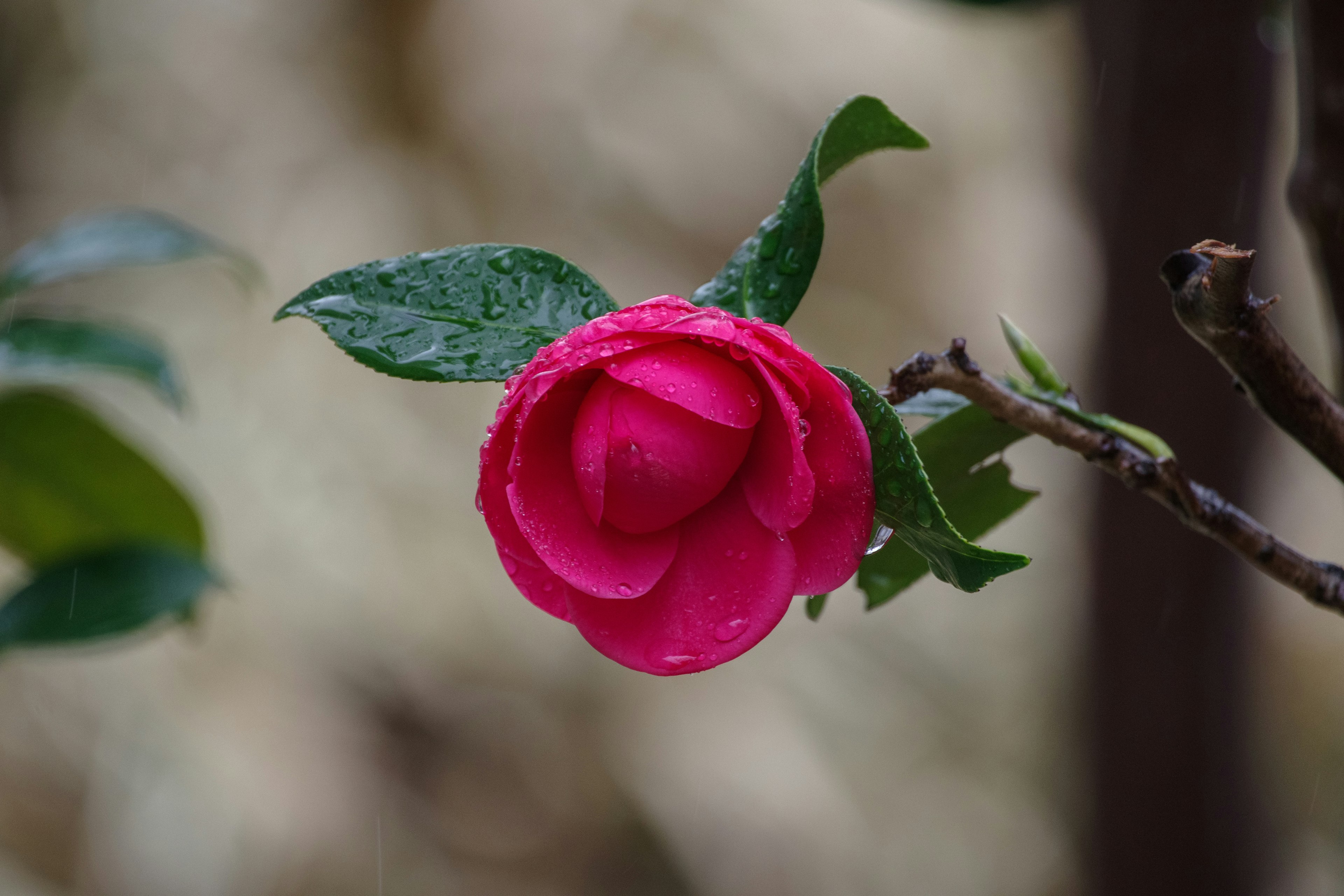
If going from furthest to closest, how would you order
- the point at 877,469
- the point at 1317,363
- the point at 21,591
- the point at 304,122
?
the point at 304,122, the point at 1317,363, the point at 21,591, the point at 877,469

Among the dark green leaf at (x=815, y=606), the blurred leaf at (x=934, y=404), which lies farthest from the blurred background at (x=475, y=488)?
the dark green leaf at (x=815, y=606)

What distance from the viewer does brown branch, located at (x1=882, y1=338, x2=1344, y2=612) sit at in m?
0.35

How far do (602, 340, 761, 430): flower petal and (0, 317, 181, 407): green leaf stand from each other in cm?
65

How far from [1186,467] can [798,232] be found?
121 centimetres

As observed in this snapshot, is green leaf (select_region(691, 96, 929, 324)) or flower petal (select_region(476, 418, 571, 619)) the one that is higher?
green leaf (select_region(691, 96, 929, 324))

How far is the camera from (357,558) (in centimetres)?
250

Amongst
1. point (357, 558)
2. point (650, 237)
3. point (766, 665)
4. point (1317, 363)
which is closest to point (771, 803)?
point (766, 665)

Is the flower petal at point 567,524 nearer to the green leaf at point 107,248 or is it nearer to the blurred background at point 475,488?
the green leaf at point 107,248

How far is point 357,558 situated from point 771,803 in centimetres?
127

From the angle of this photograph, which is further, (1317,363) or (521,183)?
(521,183)

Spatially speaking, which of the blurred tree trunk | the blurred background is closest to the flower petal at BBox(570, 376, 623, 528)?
the blurred tree trunk

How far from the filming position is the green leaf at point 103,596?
2.49 ft

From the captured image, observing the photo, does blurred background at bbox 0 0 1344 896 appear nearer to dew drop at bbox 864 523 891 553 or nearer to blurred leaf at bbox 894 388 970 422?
blurred leaf at bbox 894 388 970 422

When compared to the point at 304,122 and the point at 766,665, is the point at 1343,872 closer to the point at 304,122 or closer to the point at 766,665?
the point at 766,665
